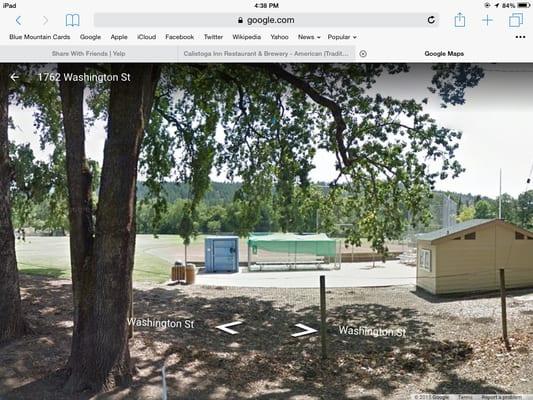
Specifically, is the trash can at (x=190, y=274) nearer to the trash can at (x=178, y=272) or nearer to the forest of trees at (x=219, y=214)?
the trash can at (x=178, y=272)

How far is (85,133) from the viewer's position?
2482 millimetres

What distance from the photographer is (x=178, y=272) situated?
333 centimetres

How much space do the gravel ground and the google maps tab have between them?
165 cm

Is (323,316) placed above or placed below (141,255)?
below

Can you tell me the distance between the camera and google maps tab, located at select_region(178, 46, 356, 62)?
1481mm

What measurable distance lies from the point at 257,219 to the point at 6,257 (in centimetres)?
209

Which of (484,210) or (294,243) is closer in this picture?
(484,210)

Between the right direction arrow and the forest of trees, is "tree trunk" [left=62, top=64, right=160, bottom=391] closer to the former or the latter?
the forest of trees

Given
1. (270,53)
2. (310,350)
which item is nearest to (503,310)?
(310,350)

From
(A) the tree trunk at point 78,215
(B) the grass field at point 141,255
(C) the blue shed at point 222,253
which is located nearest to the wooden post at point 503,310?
(B) the grass field at point 141,255

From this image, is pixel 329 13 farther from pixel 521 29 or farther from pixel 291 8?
pixel 521 29

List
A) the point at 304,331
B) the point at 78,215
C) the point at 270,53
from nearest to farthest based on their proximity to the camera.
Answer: the point at 270,53
the point at 78,215
the point at 304,331

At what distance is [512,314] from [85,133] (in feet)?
10.3

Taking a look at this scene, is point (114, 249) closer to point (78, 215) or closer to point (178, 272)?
point (78, 215)
